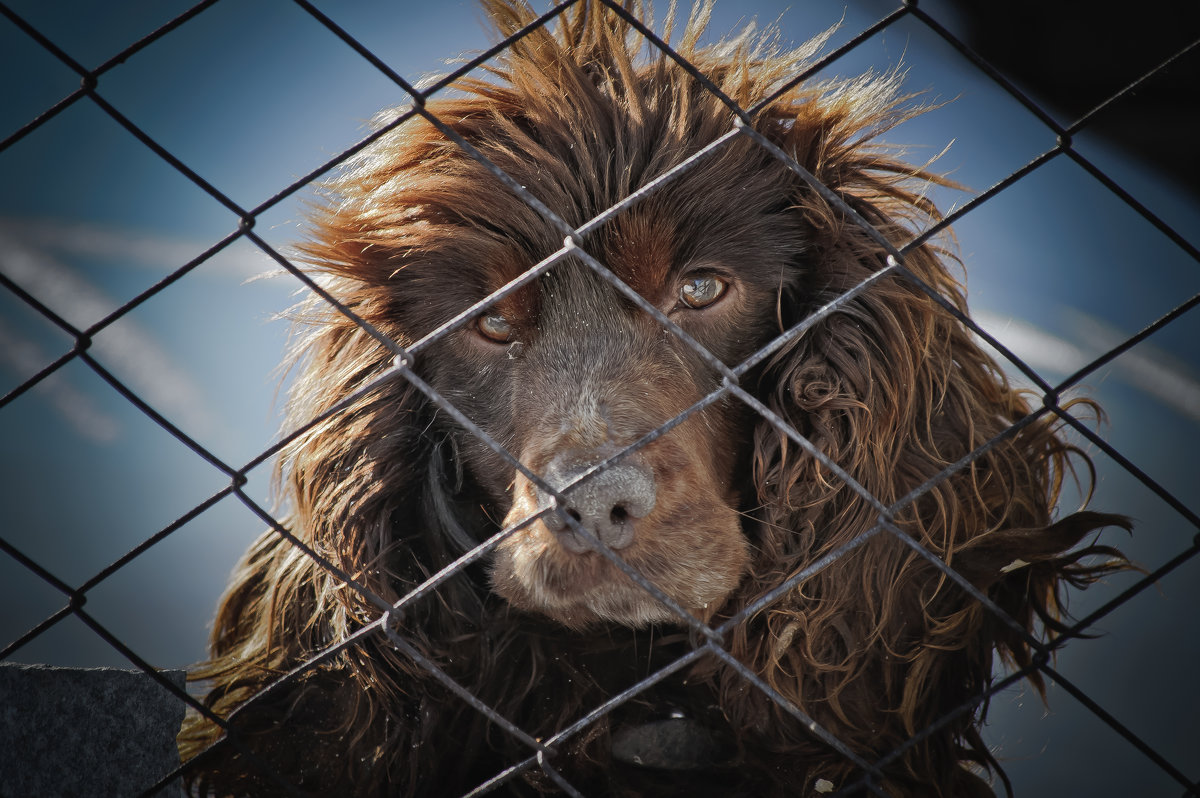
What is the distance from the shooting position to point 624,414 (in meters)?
2.27

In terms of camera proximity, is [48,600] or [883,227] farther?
[48,600]

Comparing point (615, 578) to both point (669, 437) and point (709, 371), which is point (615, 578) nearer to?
point (669, 437)

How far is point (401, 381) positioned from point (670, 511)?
3.45ft

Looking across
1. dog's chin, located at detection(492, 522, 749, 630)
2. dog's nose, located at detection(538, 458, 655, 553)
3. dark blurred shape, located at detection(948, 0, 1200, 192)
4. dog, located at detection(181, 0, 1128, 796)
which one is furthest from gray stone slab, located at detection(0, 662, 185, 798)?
dark blurred shape, located at detection(948, 0, 1200, 192)

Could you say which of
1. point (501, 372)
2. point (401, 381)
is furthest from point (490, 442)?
point (401, 381)

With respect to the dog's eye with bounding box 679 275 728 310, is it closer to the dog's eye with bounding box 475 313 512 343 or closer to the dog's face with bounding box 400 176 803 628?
the dog's face with bounding box 400 176 803 628

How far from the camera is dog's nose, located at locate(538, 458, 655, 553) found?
1911mm

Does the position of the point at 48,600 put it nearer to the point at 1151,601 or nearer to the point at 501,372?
the point at 501,372

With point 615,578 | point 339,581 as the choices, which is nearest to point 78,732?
point 339,581

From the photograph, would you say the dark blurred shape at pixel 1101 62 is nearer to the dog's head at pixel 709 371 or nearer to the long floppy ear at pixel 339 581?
the dog's head at pixel 709 371

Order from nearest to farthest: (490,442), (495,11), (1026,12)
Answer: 1. (490,442)
2. (495,11)
3. (1026,12)

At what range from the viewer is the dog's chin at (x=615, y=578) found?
81.7 inches

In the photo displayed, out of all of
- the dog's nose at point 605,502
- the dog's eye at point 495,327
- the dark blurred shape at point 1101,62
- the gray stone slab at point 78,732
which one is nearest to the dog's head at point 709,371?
the dog's eye at point 495,327

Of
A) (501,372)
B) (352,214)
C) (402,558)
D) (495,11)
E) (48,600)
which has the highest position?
(48,600)
